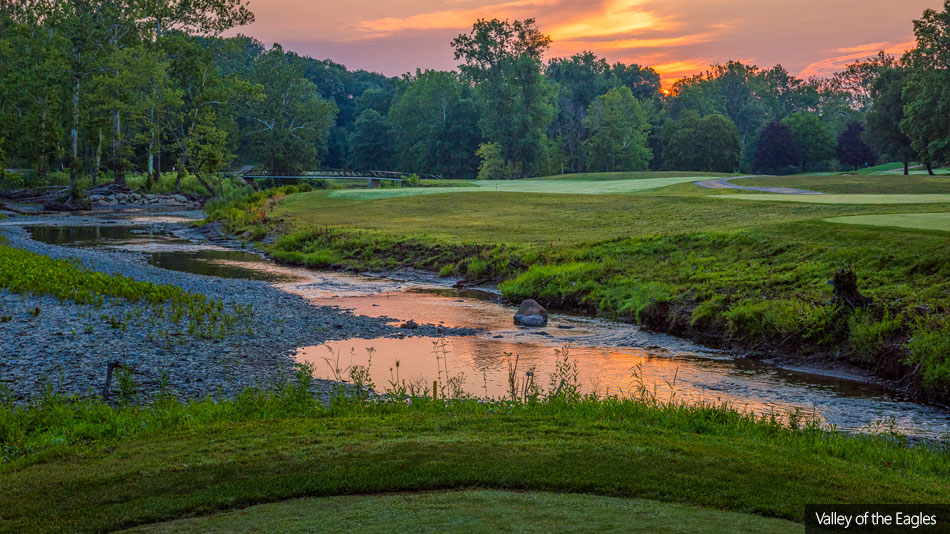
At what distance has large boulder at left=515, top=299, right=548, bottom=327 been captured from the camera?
21.2m

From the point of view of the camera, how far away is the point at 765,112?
154125mm

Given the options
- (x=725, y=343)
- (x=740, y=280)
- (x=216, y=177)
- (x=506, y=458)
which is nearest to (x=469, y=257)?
(x=740, y=280)

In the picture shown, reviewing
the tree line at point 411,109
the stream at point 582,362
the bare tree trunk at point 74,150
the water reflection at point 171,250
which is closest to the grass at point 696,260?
the stream at point 582,362

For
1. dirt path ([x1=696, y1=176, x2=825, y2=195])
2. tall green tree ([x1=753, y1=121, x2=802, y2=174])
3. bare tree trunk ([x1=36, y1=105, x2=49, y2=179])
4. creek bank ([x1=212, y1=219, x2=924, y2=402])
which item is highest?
tall green tree ([x1=753, y1=121, x2=802, y2=174])

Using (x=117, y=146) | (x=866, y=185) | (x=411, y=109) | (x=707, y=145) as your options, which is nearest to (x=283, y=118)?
(x=411, y=109)

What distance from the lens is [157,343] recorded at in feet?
52.7

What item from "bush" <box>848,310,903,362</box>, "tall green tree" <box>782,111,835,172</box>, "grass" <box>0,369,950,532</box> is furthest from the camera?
"tall green tree" <box>782,111,835,172</box>

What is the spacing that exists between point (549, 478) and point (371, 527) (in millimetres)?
2183

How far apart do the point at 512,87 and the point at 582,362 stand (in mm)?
98314

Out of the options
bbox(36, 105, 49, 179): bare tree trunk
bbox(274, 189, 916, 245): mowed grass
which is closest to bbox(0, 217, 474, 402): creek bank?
bbox(274, 189, 916, 245): mowed grass

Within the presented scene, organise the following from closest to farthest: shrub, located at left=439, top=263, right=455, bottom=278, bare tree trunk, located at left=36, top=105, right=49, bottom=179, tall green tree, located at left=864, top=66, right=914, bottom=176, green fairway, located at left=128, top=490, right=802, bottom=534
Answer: green fairway, located at left=128, top=490, right=802, bottom=534, shrub, located at left=439, top=263, right=455, bottom=278, bare tree trunk, located at left=36, top=105, right=49, bottom=179, tall green tree, located at left=864, top=66, right=914, bottom=176

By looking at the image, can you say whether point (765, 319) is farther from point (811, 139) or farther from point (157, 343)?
point (811, 139)

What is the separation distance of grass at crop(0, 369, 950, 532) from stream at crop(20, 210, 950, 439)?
266 centimetres

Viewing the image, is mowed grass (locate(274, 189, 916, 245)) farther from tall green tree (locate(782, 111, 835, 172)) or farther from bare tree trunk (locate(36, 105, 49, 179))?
tall green tree (locate(782, 111, 835, 172))
